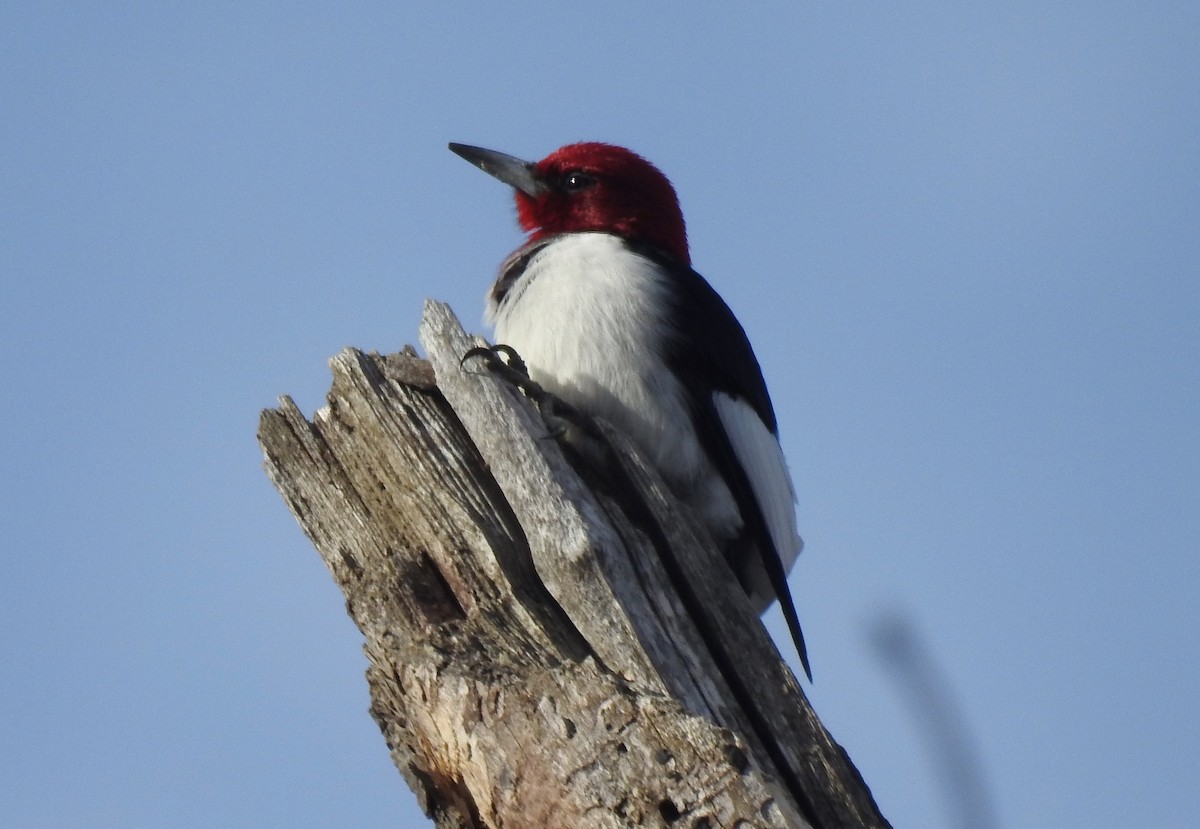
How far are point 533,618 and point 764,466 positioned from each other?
1.72 metres

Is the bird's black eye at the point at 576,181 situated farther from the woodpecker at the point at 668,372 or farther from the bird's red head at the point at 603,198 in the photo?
the woodpecker at the point at 668,372

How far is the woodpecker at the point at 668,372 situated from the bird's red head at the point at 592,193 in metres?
0.36

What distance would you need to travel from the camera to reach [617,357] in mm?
4484

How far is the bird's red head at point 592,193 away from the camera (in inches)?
225

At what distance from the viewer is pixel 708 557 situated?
3582 mm

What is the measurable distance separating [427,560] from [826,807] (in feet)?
3.76

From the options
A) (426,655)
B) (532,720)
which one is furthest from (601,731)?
(426,655)

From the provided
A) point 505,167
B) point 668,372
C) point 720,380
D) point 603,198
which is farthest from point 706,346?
point 505,167

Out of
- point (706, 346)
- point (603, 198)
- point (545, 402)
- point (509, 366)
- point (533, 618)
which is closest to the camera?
point (533, 618)

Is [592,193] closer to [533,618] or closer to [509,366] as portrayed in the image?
[509,366]

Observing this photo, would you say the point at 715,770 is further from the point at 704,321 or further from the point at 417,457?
the point at 704,321

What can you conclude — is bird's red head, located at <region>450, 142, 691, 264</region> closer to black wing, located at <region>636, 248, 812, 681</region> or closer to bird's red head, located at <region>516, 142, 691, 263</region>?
bird's red head, located at <region>516, 142, 691, 263</region>

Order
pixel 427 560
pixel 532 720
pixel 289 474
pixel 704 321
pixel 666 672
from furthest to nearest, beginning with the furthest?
pixel 704 321 < pixel 289 474 < pixel 427 560 < pixel 666 672 < pixel 532 720

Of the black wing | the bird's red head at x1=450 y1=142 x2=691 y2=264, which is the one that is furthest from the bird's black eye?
the black wing
